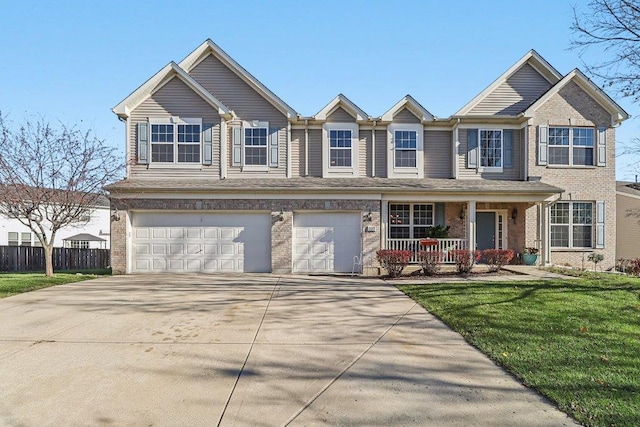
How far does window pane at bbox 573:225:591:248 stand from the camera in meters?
17.1

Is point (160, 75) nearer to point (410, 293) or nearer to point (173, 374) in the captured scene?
point (410, 293)

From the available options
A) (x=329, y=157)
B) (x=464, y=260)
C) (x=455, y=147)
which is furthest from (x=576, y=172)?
(x=329, y=157)

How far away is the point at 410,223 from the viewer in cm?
1756

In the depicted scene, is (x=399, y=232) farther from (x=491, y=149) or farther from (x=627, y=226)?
(x=627, y=226)

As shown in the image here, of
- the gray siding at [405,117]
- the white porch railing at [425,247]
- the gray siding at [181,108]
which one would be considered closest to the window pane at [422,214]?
the white porch railing at [425,247]

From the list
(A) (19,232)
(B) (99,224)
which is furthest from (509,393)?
(B) (99,224)

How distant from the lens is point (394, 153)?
1731 cm

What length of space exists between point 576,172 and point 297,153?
12008 millimetres

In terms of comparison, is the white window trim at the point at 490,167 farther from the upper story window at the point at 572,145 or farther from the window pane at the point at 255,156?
the window pane at the point at 255,156

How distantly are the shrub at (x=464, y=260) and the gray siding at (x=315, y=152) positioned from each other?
6.51m

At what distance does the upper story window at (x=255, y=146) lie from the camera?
55.3 ft

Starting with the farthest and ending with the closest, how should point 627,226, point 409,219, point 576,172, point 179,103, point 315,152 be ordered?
point 627,226 < point 409,219 < point 315,152 < point 576,172 < point 179,103

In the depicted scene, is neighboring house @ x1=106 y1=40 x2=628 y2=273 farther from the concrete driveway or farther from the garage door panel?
the concrete driveway

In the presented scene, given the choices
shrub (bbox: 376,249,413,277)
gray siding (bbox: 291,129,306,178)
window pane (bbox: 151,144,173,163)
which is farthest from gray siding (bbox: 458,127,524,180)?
window pane (bbox: 151,144,173,163)
